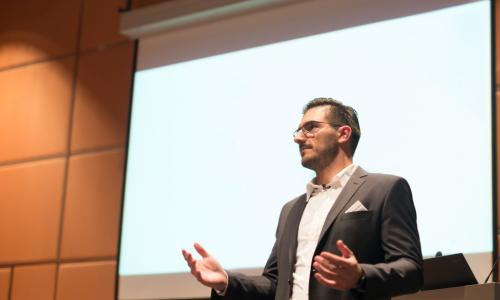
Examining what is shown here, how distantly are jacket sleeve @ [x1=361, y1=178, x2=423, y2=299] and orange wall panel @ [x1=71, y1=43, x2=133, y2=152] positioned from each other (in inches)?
101

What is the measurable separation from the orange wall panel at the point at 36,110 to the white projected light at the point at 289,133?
0.58m

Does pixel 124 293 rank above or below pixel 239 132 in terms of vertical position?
below

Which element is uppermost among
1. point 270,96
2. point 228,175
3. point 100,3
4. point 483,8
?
point 100,3

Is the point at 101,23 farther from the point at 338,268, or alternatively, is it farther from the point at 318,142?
the point at 338,268

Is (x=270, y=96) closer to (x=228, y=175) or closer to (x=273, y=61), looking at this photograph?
(x=273, y=61)

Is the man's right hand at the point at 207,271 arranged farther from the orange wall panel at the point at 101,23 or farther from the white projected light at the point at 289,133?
the orange wall panel at the point at 101,23

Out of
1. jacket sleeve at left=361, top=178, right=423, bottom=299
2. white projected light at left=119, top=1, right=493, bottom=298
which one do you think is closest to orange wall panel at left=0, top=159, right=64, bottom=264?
white projected light at left=119, top=1, right=493, bottom=298

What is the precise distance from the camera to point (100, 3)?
4785 mm

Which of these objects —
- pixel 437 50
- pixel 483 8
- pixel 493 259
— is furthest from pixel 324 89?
pixel 493 259

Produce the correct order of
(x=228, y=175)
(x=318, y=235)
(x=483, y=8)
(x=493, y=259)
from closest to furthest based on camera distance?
(x=318, y=235), (x=493, y=259), (x=483, y=8), (x=228, y=175)

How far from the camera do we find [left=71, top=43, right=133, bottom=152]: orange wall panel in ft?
14.6

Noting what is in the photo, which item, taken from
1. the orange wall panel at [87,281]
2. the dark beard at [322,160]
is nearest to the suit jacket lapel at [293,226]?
the dark beard at [322,160]

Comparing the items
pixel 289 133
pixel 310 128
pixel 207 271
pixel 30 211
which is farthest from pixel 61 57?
pixel 207 271

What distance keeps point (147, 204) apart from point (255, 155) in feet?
2.40
